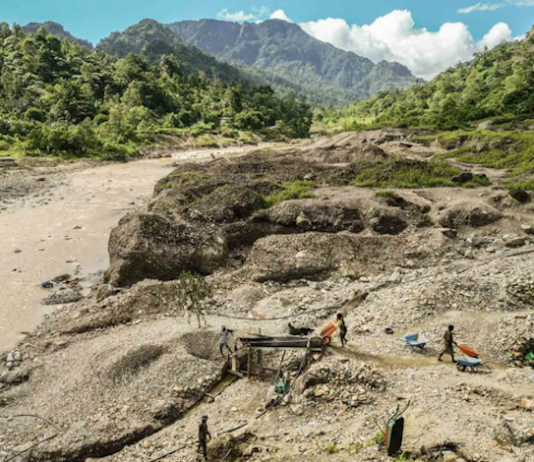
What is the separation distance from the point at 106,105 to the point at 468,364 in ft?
345

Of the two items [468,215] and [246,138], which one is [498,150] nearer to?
[468,215]

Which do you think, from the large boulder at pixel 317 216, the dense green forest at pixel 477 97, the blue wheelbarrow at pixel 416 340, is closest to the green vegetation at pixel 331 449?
the blue wheelbarrow at pixel 416 340

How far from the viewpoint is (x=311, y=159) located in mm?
55219

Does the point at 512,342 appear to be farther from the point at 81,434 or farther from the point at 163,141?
the point at 163,141

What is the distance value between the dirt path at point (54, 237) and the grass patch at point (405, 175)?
23.6m

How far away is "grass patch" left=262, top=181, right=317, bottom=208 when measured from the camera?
32219 mm

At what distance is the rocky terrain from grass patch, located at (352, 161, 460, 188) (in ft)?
16.2

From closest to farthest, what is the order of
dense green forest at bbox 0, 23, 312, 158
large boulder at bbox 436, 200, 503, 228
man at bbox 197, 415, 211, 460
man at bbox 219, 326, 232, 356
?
man at bbox 197, 415, 211, 460
man at bbox 219, 326, 232, 356
large boulder at bbox 436, 200, 503, 228
dense green forest at bbox 0, 23, 312, 158

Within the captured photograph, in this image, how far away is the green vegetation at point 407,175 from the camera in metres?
36.2

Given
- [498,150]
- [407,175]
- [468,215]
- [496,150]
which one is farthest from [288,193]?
[498,150]

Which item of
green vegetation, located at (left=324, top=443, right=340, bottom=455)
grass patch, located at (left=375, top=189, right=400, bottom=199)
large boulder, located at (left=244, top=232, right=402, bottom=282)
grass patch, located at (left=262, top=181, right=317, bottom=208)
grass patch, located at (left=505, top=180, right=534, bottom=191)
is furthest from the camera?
grass patch, located at (left=262, top=181, right=317, bottom=208)

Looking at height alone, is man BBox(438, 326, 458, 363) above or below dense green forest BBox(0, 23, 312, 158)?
below

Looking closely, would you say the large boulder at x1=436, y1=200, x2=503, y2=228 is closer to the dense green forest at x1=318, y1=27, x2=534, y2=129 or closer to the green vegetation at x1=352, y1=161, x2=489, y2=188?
the green vegetation at x1=352, y1=161, x2=489, y2=188

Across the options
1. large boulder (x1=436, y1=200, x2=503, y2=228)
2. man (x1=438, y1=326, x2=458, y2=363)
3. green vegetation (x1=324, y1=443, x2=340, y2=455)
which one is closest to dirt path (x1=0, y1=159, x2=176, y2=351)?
green vegetation (x1=324, y1=443, x2=340, y2=455)
